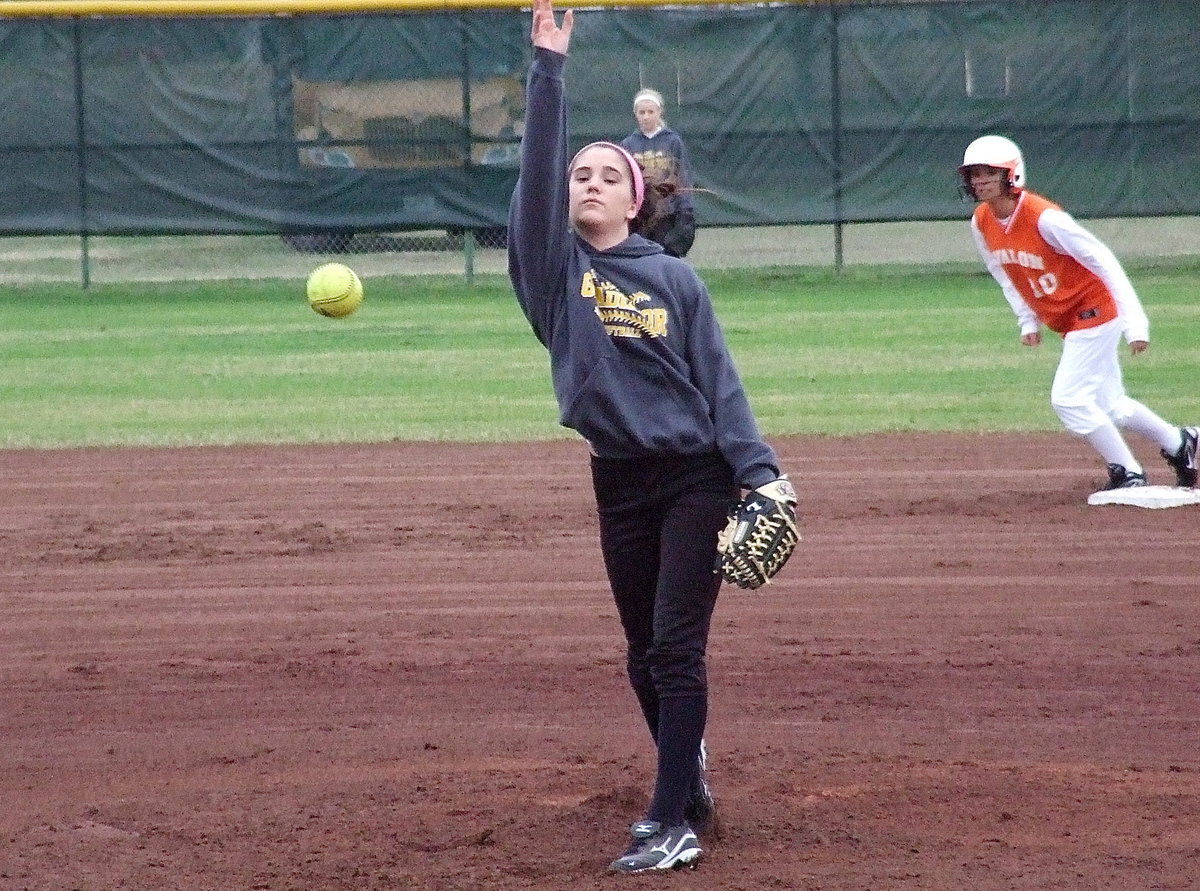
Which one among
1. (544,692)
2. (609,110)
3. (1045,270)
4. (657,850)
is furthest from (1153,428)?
(609,110)

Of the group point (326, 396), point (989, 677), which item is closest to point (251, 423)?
point (326, 396)

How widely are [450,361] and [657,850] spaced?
32.4 ft

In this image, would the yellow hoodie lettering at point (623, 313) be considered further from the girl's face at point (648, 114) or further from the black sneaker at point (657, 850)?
the girl's face at point (648, 114)

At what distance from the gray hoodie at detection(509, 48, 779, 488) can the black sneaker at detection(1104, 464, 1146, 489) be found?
4.89 m

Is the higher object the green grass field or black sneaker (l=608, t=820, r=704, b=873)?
black sneaker (l=608, t=820, r=704, b=873)

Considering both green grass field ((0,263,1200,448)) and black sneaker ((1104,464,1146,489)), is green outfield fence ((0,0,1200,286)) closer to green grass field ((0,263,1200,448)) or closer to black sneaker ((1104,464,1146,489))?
green grass field ((0,263,1200,448))

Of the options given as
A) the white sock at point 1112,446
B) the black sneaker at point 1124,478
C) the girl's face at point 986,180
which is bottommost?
the black sneaker at point 1124,478

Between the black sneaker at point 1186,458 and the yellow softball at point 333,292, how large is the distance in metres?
4.72

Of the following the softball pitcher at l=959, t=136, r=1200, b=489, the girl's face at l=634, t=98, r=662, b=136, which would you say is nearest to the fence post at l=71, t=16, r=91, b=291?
the girl's face at l=634, t=98, r=662, b=136

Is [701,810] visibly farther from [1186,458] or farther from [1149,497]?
[1186,458]

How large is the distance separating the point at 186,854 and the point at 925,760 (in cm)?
200

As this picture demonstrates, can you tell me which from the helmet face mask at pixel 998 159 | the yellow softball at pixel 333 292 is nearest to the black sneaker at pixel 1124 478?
the helmet face mask at pixel 998 159

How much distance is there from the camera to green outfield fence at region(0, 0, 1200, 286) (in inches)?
714

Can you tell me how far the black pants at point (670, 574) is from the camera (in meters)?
4.12
